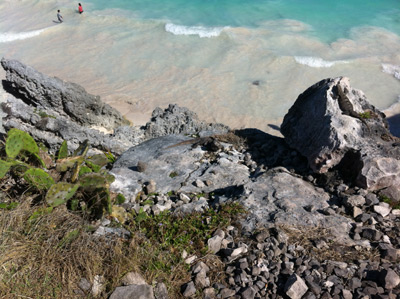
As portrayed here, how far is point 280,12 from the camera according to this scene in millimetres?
26219

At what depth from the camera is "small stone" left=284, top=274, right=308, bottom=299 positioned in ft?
12.5

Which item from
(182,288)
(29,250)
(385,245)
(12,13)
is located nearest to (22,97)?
(29,250)

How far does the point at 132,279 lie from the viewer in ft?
12.8

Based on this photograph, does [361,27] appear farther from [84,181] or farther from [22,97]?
[84,181]

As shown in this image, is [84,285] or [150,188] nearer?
[84,285]

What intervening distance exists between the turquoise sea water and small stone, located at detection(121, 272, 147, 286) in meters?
20.6

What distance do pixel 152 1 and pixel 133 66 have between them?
1259 cm

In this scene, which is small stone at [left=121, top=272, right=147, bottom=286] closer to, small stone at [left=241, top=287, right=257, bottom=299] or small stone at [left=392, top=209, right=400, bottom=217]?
small stone at [left=241, top=287, right=257, bottom=299]

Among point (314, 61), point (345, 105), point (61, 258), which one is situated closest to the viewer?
point (61, 258)

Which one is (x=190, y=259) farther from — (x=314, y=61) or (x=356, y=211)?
(x=314, y=61)

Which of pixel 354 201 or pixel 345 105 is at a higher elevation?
pixel 345 105

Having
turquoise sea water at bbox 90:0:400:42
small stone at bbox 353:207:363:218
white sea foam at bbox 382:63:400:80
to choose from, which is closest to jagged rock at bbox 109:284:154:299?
small stone at bbox 353:207:363:218

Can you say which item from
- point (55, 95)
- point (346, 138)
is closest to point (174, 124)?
point (55, 95)

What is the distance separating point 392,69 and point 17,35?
2034 centimetres
